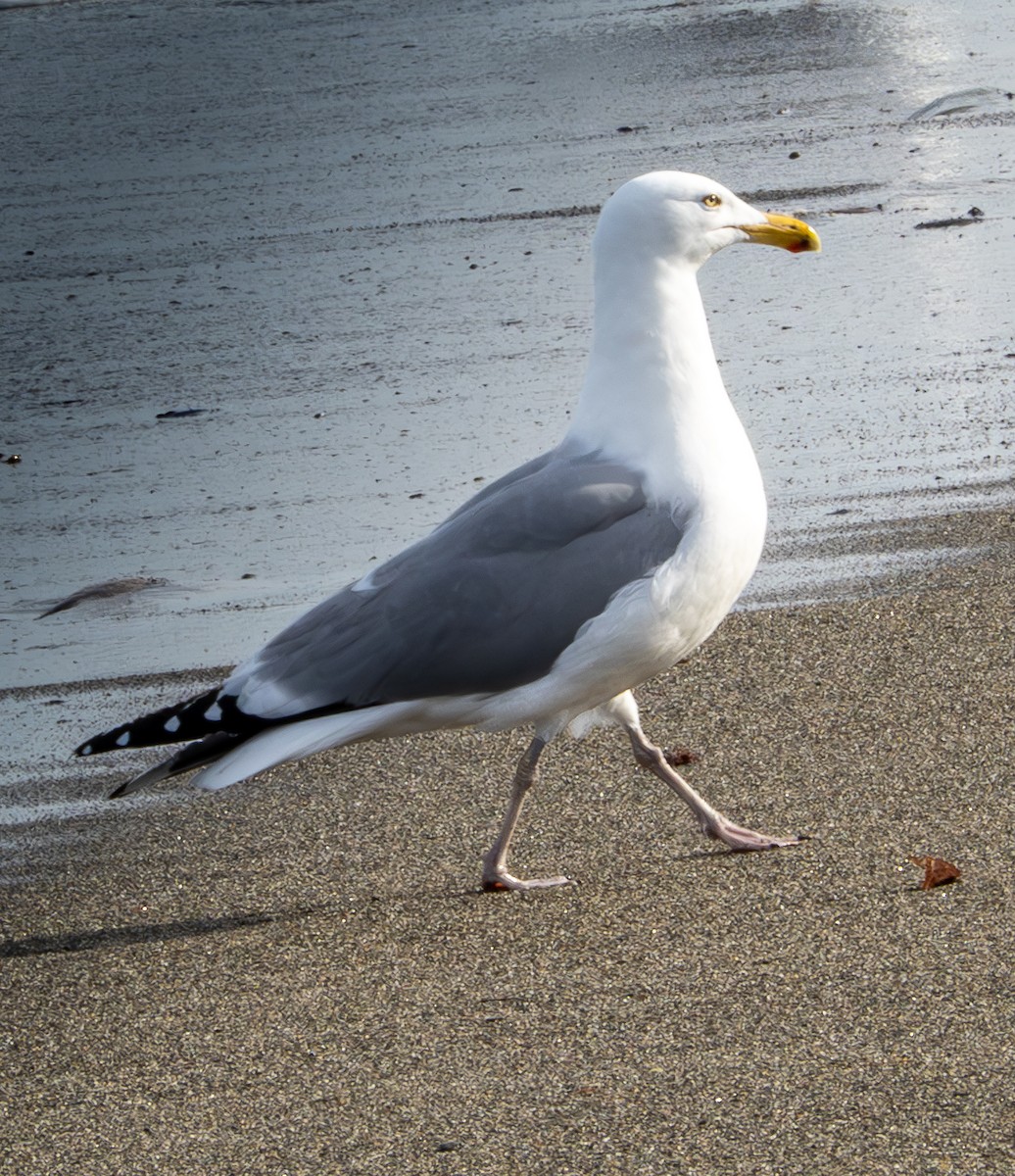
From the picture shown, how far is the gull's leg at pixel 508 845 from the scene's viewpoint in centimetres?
385

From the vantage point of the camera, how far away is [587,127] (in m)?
10.7

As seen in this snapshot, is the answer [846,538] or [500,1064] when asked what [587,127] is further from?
[500,1064]

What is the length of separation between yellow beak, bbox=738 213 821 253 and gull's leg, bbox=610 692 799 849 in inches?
42.0

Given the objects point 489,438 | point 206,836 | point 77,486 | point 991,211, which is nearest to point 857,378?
point 489,438

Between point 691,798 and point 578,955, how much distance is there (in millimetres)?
512

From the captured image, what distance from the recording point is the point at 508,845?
399 centimetres

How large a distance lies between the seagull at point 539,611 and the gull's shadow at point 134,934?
0.30m

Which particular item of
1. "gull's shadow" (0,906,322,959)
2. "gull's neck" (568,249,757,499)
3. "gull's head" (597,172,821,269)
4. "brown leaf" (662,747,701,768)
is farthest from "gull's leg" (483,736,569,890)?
"gull's head" (597,172,821,269)

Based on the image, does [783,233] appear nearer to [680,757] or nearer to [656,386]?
[656,386]

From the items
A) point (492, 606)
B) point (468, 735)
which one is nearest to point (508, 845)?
point (492, 606)

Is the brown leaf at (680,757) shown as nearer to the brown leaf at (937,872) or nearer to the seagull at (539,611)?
the seagull at (539,611)

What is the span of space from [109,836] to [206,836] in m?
0.25

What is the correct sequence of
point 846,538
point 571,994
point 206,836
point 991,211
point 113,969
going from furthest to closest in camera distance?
point 991,211
point 846,538
point 206,836
point 113,969
point 571,994

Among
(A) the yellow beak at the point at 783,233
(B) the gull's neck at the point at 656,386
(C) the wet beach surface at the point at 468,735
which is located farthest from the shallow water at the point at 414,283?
(B) the gull's neck at the point at 656,386
